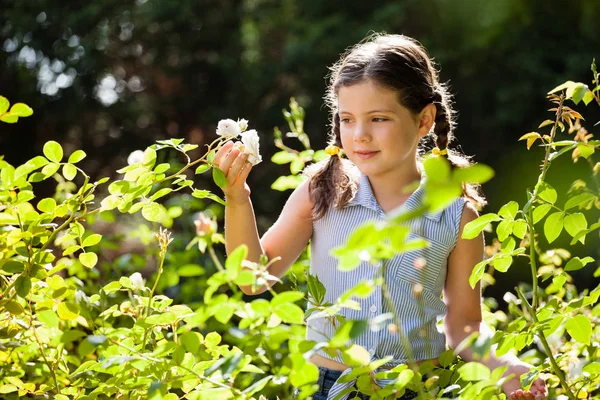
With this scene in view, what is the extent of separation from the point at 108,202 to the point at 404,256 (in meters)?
0.75

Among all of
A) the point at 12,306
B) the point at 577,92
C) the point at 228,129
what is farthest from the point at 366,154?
the point at 12,306

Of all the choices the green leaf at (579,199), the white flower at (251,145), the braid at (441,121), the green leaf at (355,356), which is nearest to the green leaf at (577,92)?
the green leaf at (579,199)

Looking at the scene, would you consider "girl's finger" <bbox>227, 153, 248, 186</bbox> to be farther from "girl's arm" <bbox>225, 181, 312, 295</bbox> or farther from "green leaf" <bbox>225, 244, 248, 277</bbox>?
"green leaf" <bbox>225, 244, 248, 277</bbox>

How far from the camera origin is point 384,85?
1.75 meters

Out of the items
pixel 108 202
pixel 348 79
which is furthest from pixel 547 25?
pixel 108 202

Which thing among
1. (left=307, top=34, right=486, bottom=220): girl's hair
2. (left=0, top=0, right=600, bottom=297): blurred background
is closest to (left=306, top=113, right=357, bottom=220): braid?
(left=307, top=34, right=486, bottom=220): girl's hair

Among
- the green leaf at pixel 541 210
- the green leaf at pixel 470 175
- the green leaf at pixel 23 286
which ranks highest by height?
the green leaf at pixel 470 175

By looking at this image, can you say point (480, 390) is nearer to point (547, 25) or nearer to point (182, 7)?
point (182, 7)

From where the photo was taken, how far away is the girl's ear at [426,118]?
6.09ft

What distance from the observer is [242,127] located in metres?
1.51

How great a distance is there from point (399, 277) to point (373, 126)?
1.21 ft

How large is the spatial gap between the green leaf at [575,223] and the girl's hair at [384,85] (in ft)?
1.90

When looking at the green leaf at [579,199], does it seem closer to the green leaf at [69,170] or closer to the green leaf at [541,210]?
the green leaf at [541,210]

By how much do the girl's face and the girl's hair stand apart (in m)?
0.03
